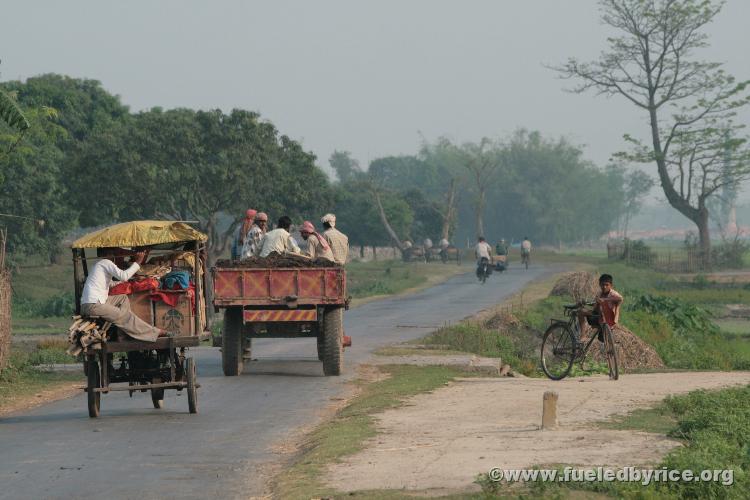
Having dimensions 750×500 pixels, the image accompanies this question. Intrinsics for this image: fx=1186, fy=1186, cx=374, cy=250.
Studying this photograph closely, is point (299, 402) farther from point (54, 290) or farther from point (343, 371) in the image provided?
point (54, 290)

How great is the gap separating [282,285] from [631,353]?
9286mm

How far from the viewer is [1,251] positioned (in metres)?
20.1

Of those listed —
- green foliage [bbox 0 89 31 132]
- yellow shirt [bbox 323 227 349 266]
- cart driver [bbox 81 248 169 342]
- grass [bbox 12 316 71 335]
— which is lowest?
grass [bbox 12 316 71 335]

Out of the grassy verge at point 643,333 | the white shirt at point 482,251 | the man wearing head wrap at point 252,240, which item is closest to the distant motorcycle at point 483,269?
the white shirt at point 482,251

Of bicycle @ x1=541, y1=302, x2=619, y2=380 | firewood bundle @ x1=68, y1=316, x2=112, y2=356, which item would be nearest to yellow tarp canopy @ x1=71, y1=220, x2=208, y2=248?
firewood bundle @ x1=68, y1=316, x2=112, y2=356

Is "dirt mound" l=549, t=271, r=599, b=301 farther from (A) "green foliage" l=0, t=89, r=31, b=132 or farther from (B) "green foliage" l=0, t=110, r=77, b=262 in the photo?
(B) "green foliage" l=0, t=110, r=77, b=262

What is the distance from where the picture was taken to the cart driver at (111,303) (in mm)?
14211

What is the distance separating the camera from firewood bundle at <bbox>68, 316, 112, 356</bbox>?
14.1 metres

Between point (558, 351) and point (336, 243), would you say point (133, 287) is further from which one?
point (558, 351)

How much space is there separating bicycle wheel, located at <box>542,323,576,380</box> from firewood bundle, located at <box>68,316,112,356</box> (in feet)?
24.2

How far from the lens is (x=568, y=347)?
1842 cm

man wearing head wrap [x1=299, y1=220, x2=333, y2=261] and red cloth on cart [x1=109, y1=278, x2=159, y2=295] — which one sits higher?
man wearing head wrap [x1=299, y1=220, x2=333, y2=261]

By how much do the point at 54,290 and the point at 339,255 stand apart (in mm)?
39931

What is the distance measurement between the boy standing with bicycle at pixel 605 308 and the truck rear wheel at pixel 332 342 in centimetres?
390
